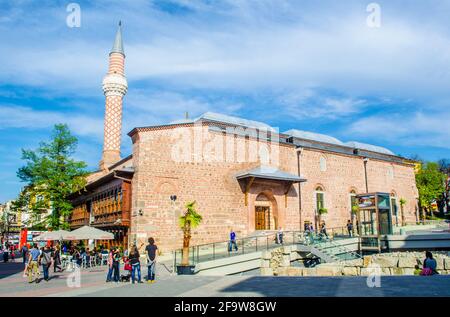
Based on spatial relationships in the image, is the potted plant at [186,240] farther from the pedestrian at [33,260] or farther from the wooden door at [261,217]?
the wooden door at [261,217]

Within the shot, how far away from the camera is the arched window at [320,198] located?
102 feet

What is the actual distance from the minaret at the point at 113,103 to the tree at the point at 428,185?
129 feet

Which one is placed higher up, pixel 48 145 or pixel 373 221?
pixel 48 145

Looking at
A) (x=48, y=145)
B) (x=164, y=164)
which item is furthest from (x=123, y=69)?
(x=164, y=164)

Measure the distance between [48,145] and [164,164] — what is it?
1424 cm

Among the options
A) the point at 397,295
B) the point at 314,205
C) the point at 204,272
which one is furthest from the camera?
the point at 314,205

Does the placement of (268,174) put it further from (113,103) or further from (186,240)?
(113,103)

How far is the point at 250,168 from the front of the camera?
27.1m

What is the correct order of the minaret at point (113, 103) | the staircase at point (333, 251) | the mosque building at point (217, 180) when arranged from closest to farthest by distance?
the staircase at point (333, 251)
the mosque building at point (217, 180)
the minaret at point (113, 103)

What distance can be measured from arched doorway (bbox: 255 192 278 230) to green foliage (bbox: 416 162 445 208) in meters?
31.2

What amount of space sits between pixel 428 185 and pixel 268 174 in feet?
113

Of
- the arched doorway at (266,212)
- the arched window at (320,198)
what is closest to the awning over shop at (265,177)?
the arched doorway at (266,212)

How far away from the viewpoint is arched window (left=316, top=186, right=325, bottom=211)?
31153 millimetres
